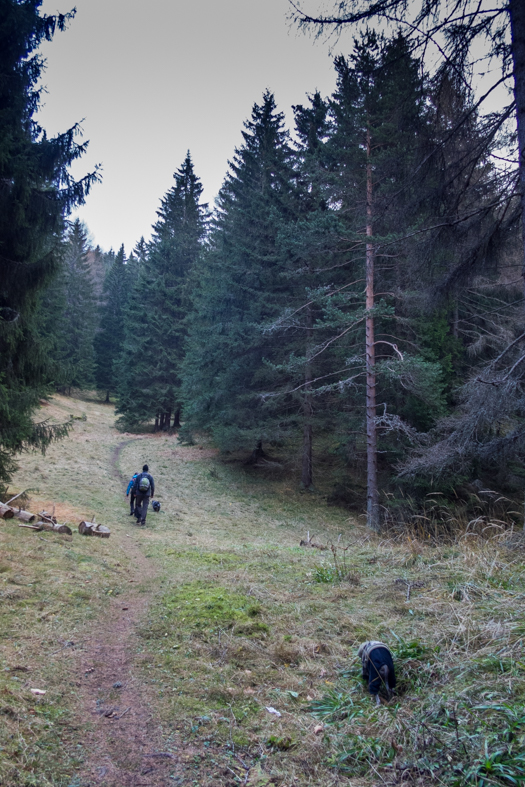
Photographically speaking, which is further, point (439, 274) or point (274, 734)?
point (439, 274)

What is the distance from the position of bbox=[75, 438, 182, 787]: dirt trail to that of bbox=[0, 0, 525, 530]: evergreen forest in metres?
5.64

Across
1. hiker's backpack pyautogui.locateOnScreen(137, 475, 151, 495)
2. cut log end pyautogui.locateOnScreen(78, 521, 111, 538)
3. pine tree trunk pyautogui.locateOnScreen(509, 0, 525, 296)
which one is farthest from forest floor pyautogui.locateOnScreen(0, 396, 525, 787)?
pine tree trunk pyautogui.locateOnScreen(509, 0, 525, 296)

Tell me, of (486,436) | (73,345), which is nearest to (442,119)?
(486,436)

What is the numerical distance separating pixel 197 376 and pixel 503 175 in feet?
50.5

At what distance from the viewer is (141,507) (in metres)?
11.0

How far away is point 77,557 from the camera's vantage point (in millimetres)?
6590

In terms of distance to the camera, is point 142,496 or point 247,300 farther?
point 247,300

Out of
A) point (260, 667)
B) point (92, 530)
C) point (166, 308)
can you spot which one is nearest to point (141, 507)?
point (92, 530)

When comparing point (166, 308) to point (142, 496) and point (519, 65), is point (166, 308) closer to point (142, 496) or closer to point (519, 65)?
point (142, 496)

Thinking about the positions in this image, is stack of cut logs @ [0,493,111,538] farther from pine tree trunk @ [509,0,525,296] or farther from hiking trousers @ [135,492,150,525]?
pine tree trunk @ [509,0,525,296]

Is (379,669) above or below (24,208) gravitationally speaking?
below

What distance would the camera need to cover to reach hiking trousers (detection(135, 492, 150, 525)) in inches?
432

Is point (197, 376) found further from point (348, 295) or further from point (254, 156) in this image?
point (254, 156)

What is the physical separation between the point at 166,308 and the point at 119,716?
29.6 m
